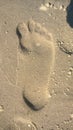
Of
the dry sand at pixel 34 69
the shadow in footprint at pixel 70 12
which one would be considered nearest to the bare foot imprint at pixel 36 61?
the dry sand at pixel 34 69

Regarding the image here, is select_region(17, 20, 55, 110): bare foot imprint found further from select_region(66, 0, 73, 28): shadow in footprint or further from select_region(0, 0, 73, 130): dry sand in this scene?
select_region(66, 0, 73, 28): shadow in footprint

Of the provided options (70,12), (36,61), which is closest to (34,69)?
(36,61)

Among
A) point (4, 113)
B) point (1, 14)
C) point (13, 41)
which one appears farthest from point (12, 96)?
point (1, 14)

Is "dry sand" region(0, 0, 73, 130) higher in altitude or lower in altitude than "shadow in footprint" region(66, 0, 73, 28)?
lower

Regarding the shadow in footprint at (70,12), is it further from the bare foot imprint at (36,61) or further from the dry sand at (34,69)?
the bare foot imprint at (36,61)

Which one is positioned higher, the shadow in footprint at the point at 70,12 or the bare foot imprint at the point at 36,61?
the shadow in footprint at the point at 70,12

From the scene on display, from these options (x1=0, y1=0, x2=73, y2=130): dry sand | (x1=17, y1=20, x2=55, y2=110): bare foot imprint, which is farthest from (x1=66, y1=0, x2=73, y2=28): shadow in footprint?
(x1=17, y1=20, x2=55, y2=110): bare foot imprint

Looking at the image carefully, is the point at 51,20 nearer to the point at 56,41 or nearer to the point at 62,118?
the point at 56,41

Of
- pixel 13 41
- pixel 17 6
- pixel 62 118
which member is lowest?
pixel 62 118
